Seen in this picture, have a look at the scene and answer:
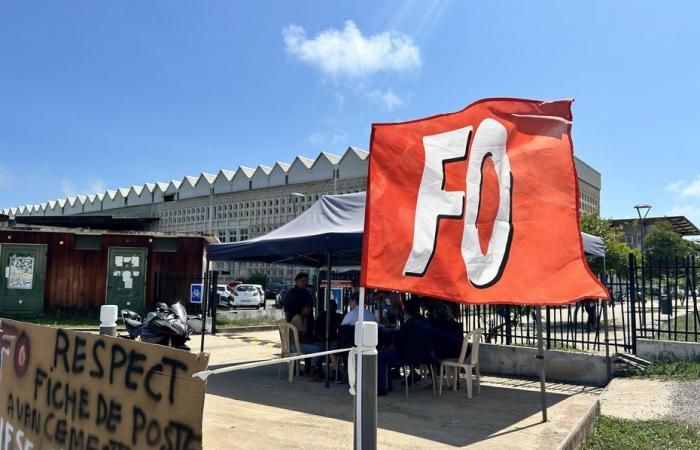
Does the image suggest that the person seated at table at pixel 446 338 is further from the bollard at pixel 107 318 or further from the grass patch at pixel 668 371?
the bollard at pixel 107 318

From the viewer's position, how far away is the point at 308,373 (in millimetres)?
9273

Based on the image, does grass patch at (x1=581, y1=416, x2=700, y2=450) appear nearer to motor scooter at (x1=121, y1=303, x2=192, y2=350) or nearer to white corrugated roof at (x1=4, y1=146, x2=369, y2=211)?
motor scooter at (x1=121, y1=303, x2=192, y2=350)

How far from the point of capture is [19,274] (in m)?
18.9

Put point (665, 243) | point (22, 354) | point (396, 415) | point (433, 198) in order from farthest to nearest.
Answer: point (665, 243) → point (396, 415) → point (433, 198) → point (22, 354)

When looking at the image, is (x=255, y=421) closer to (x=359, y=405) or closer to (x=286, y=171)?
(x=359, y=405)

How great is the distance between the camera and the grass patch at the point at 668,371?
8.18m

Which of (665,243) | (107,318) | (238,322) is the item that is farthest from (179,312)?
(665,243)

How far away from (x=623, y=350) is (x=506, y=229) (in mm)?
6043

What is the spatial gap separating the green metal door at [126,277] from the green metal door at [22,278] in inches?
88.3

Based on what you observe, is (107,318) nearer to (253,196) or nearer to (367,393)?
(367,393)

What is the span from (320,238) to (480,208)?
Answer: 334 cm

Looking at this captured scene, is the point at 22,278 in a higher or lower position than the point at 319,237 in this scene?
lower

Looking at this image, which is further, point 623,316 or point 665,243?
point 665,243

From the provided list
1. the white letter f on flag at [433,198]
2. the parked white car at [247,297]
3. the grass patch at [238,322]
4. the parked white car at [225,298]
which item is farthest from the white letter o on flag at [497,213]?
the parked white car at [247,297]
